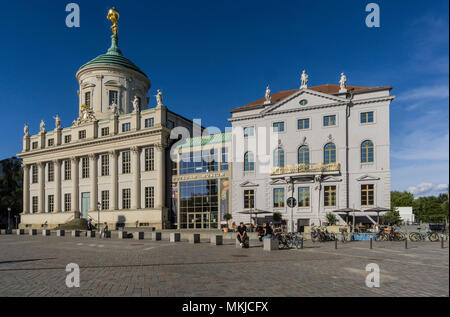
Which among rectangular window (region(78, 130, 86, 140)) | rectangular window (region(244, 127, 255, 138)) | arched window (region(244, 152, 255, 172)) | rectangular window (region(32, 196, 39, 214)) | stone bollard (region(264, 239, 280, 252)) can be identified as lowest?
rectangular window (region(32, 196, 39, 214))

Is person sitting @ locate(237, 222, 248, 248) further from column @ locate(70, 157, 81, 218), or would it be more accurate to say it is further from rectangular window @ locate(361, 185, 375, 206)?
column @ locate(70, 157, 81, 218)

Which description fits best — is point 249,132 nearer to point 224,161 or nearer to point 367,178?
point 224,161

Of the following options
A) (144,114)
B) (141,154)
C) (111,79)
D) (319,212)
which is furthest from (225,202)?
(111,79)

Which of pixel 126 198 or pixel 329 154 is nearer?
pixel 329 154

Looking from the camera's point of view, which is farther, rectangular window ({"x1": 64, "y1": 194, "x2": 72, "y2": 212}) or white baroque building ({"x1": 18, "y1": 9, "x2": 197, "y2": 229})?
rectangular window ({"x1": 64, "y1": 194, "x2": 72, "y2": 212})

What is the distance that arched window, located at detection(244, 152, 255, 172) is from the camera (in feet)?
145

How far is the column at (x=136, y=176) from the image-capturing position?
52344 mm

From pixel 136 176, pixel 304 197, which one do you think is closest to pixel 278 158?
pixel 304 197

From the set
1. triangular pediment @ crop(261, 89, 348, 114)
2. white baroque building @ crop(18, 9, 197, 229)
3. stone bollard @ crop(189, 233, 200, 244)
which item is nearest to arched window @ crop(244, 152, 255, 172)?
triangular pediment @ crop(261, 89, 348, 114)

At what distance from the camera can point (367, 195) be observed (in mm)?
37781

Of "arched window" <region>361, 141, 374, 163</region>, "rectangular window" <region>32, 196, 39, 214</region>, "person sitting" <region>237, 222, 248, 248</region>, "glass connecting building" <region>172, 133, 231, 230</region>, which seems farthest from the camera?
"rectangular window" <region>32, 196, 39, 214</region>

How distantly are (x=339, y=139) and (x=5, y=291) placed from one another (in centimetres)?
3607

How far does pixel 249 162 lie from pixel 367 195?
1455 centimetres
